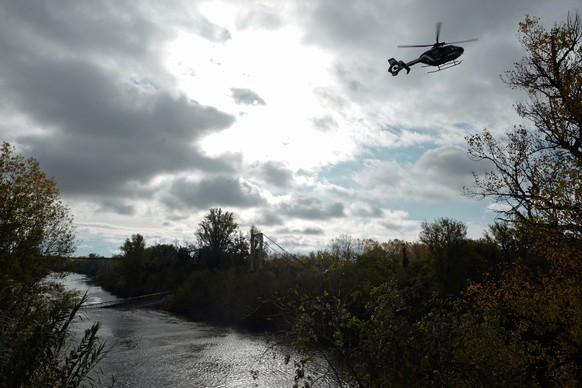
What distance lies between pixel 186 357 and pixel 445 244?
2803 cm

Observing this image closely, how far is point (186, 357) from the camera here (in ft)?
91.1

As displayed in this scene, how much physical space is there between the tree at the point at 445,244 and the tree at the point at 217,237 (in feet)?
109

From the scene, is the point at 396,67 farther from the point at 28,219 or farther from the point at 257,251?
the point at 257,251

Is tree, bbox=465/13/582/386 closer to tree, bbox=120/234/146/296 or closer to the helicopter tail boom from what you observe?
the helicopter tail boom

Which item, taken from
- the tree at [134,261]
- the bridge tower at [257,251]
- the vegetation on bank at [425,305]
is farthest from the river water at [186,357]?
the tree at [134,261]

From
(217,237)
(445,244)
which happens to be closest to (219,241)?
(217,237)

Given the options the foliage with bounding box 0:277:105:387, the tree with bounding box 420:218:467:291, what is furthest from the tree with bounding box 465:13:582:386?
the tree with bounding box 420:218:467:291

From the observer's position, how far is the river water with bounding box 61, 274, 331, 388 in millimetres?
21562

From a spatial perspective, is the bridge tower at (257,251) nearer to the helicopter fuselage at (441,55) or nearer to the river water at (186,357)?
the river water at (186,357)

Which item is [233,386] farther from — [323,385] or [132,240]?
[132,240]

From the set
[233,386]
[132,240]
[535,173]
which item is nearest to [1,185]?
[233,386]

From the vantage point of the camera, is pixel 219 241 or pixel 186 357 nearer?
pixel 186 357

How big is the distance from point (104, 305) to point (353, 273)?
40475mm

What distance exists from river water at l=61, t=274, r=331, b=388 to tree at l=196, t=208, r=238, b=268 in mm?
22116
